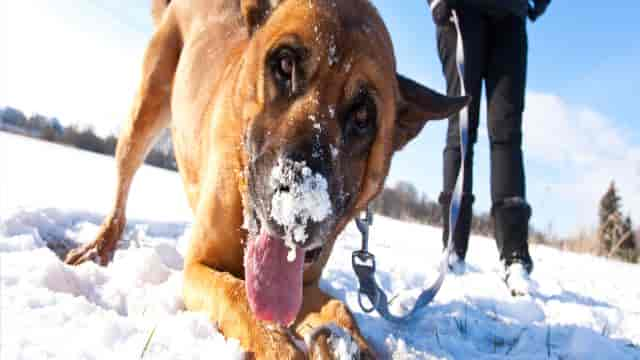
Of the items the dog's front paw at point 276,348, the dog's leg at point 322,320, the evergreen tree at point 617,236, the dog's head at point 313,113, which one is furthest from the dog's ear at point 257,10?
the evergreen tree at point 617,236

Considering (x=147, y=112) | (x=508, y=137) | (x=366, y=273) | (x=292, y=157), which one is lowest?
(x=366, y=273)

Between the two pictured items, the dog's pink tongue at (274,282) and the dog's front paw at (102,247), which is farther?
the dog's front paw at (102,247)

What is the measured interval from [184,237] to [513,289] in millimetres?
2498

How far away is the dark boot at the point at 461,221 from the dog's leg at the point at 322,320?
1.88m

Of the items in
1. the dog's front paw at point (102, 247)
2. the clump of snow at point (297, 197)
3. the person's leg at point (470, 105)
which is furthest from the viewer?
the person's leg at point (470, 105)

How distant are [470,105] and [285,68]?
2321mm

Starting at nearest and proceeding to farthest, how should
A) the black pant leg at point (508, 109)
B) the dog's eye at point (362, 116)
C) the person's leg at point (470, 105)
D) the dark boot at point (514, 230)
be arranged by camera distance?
the dog's eye at point (362, 116), the dark boot at point (514, 230), the black pant leg at point (508, 109), the person's leg at point (470, 105)

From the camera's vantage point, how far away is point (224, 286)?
2.11 m

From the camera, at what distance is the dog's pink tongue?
1.88 m

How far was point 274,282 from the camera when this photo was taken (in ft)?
6.29

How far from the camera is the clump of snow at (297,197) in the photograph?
1639 mm

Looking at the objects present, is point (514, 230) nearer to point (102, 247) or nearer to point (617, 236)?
point (102, 247)

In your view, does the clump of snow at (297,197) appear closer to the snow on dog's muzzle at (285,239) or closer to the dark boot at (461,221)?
the snow on dog's muzzle at (285,239)

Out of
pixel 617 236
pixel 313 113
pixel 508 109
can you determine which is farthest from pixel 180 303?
pixel 617 236
